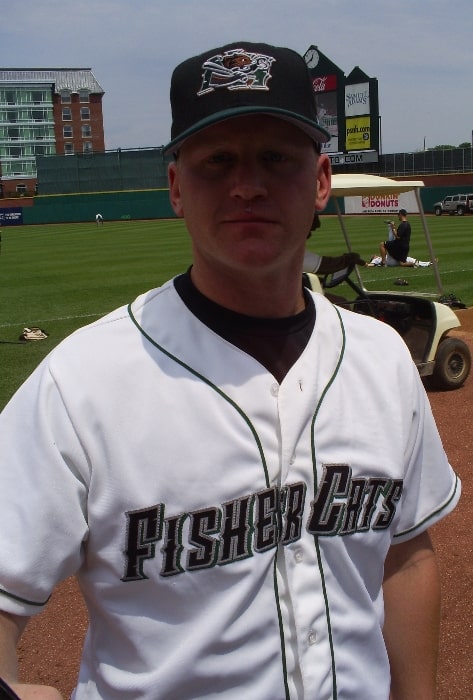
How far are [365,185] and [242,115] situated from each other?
20.9 ft

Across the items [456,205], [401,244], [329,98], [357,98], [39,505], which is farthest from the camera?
[329,98]

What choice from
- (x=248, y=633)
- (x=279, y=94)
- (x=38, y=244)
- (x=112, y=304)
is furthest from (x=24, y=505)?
(x=38, y=244)

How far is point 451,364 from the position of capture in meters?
7.25

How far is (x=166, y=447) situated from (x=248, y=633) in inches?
13.9

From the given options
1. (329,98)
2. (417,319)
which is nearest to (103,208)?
(329,98)

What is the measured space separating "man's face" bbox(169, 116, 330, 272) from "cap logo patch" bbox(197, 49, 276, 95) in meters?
0.06

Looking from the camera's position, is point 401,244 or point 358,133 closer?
point 401,244

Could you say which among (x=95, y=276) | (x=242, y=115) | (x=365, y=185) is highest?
(x=365, y=185)

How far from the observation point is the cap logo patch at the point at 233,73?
1.38m

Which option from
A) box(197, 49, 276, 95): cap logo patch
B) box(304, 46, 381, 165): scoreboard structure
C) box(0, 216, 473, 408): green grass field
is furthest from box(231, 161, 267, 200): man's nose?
box(304, 46, 381, 165): scoreboard structure

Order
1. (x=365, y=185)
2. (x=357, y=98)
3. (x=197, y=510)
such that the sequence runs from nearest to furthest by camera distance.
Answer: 1. (x=197, y=510)
2. (x=365, y=185)
3. (x=357, y=98)

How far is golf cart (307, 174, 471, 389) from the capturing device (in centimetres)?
702

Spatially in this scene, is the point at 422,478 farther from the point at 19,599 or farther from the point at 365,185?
the point at 365,185

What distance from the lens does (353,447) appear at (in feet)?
4.89
